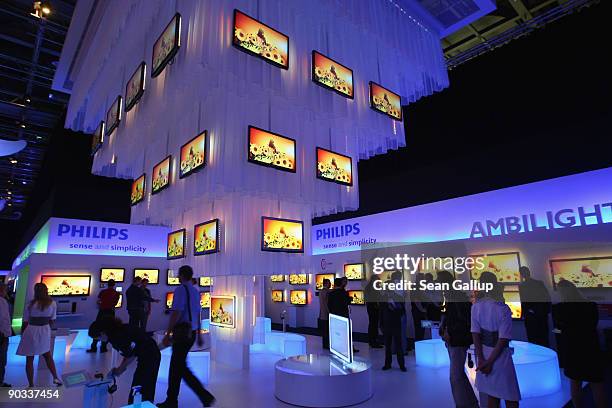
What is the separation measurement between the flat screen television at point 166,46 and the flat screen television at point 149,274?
29.0 ft

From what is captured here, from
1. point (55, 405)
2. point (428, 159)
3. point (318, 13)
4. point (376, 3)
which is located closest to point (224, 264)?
point (55, 405)

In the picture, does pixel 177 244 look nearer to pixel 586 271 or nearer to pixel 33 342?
pixel 33 342

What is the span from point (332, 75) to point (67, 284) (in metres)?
9.98

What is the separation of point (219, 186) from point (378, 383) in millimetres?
3531

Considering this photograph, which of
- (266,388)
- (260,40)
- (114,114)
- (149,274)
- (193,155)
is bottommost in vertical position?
(266,388)

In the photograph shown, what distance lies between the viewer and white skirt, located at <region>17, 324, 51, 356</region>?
16.4 ft

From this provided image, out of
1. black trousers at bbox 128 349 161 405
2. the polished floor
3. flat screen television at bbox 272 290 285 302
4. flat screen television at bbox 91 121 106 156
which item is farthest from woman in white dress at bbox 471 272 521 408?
flat screen television at bbox 272 290 285 302

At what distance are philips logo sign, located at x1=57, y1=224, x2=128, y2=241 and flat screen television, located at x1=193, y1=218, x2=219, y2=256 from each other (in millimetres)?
6719

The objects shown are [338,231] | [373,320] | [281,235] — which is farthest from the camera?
[338,231]

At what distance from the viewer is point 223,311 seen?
685 cm

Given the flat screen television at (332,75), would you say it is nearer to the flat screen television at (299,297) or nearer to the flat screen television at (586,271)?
the flat screen television at (586,271)

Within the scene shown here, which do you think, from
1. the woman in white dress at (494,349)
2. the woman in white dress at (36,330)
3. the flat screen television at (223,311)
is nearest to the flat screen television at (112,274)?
the flat screen television at (223,311)

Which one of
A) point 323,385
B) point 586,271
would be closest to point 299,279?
point 586,271

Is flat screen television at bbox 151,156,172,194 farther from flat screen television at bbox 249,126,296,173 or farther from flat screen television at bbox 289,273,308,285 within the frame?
flat screen television at bbox 289,273,308,285
